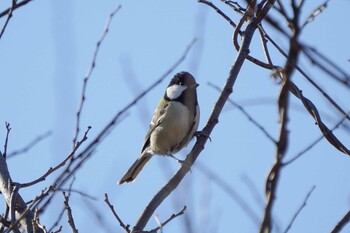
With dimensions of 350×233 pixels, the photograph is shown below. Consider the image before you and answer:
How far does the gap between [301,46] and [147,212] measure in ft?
5.58

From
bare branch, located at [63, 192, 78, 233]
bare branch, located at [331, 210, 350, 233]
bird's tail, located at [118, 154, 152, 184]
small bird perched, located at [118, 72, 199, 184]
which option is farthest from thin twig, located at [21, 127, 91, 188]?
bird's tail, located at [118, 154, 152, 184]

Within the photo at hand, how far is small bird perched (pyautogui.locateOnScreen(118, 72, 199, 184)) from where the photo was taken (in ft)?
16.4

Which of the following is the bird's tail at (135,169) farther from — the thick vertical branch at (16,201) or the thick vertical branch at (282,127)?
the thick vertical branch at (282,127)

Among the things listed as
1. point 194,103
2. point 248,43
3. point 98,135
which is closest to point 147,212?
point 98,135

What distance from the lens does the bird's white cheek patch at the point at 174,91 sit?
5.33 meters

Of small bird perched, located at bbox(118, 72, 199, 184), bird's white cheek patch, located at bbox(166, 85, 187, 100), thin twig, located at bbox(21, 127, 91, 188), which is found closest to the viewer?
thin twig, located at bbox(21, 127, 91, 188)

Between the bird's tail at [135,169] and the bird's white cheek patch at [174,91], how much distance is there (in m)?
0.59

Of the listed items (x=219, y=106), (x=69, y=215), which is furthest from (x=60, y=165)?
(x=219, y=106)

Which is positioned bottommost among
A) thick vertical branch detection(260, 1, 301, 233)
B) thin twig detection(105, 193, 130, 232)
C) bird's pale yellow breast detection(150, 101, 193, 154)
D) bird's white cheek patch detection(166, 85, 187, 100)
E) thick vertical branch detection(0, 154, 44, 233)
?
thick vertical branch detection(260, 1, 301, 233)

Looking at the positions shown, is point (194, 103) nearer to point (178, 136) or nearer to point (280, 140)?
point (178, 136)

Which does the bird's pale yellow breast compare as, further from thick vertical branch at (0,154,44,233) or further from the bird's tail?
thick vertical branch at (0,154,44,233)

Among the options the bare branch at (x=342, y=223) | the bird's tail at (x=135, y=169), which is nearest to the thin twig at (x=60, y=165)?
the bare branch at (x=342, y=223)

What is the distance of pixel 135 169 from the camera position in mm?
5531

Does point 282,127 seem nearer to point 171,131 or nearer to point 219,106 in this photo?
point 219,106
